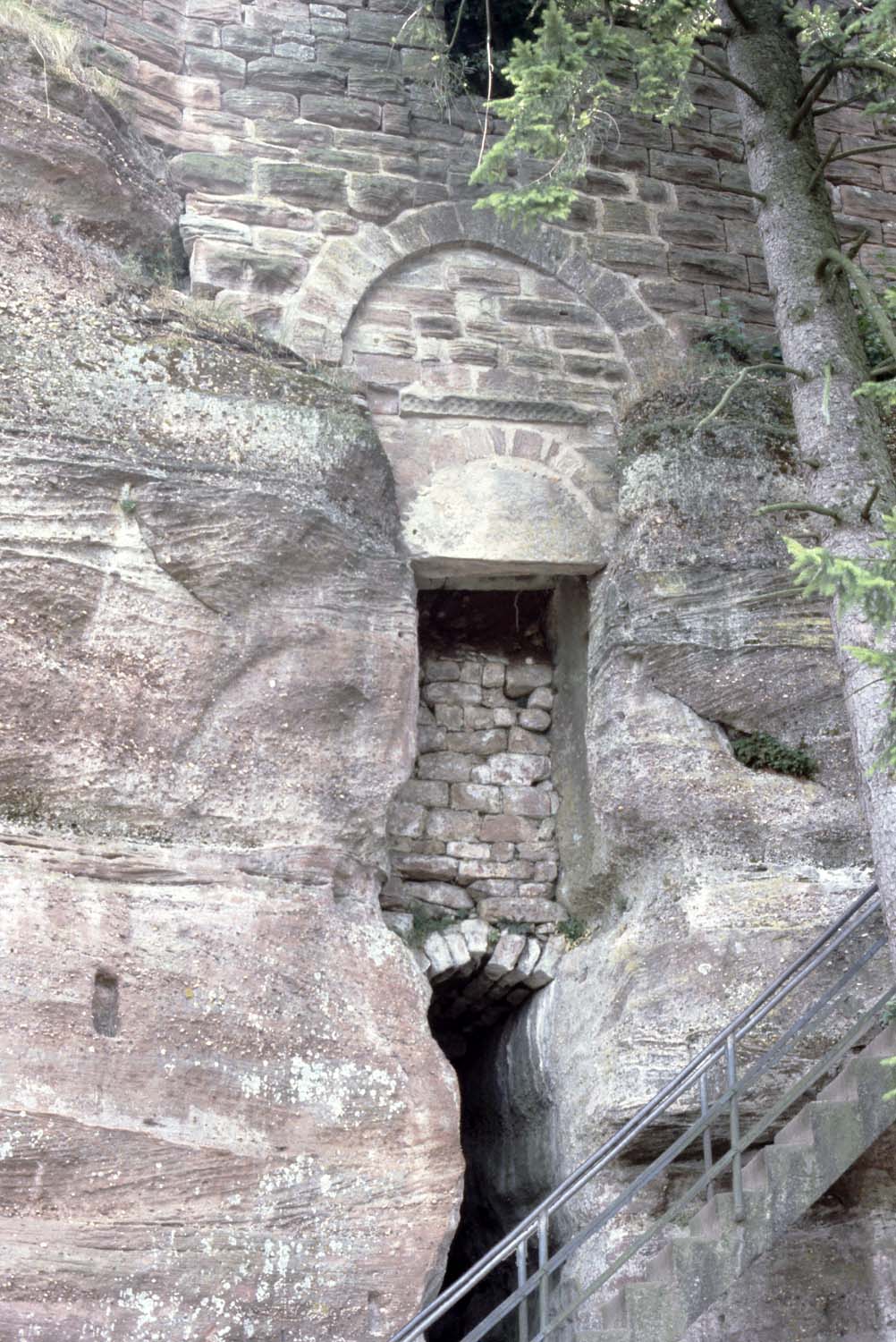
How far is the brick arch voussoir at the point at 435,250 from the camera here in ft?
26.3

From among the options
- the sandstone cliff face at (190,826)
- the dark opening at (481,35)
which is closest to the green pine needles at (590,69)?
the dark opening at (481,35)

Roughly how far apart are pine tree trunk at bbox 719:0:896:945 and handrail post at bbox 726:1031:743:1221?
0.91 m

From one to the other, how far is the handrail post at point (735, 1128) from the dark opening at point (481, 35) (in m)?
5.40

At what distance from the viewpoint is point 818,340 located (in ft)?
21.7

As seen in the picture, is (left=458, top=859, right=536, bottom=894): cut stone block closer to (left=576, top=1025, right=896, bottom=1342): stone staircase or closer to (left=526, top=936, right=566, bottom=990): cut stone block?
(left=526, top=936, right=566, bottom=990): cut stone block

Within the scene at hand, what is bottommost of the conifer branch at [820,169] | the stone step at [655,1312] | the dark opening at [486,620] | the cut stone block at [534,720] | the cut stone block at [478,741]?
the stone step at [655,1312]

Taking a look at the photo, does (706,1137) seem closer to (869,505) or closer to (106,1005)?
(106,1005)

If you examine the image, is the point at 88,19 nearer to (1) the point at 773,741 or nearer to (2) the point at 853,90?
(2) the point at 853,90

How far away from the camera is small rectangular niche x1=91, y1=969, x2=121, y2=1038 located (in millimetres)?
5945

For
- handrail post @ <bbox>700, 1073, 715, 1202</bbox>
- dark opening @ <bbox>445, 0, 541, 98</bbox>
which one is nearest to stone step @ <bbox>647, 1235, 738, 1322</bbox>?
handrail post @ <bbox>700, 1073, 715, 1202</bbox>

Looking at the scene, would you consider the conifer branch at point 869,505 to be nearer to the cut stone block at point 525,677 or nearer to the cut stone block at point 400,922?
the cut stone block at point 525,677

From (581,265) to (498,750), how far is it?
2.67 metres

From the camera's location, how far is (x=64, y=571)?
21.5 ft

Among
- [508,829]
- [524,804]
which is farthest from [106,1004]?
[524,804]
